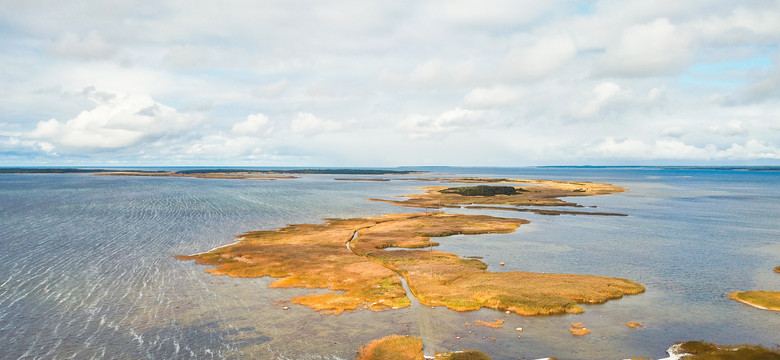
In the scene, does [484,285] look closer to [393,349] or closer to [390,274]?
[390,274]

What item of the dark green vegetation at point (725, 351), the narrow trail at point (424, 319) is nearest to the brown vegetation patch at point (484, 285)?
the narrow trail at point (424, 319)

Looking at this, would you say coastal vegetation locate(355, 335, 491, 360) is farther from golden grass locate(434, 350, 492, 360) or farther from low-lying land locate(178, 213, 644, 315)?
low-lying land locate(178, 213, 644, 315)

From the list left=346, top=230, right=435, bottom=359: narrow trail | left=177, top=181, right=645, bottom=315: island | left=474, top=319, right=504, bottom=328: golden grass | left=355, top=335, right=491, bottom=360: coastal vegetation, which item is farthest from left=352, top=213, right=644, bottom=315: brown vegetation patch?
left=355, top=335, right=491, bottom=360: coastal vegetation

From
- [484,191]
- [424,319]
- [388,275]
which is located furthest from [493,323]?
[484,191]

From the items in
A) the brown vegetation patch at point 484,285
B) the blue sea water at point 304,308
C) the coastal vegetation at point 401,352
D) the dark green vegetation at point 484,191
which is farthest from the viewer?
the dark green vegetation at point 484,191

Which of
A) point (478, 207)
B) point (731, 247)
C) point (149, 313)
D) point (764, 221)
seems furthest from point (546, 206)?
point (149, 313)

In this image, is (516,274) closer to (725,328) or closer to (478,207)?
(725,328)

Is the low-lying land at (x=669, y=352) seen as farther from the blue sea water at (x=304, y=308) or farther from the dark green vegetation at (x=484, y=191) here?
the dark green vegetation at (x=484, y=191)
